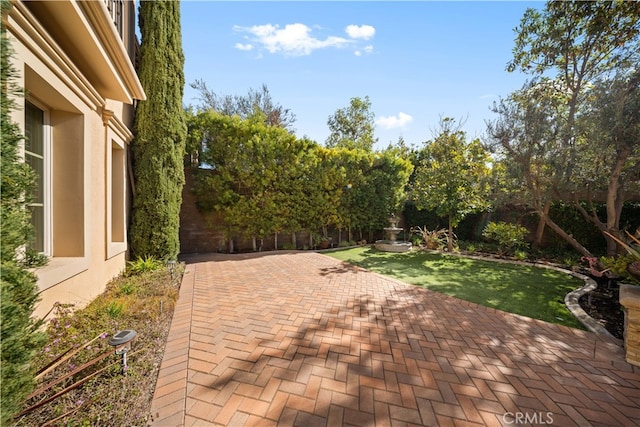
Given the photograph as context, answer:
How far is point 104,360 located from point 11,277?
163cm

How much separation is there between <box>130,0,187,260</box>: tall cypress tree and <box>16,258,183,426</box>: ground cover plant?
2131 millimetres

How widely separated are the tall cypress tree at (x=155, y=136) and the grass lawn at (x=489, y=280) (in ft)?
19.7

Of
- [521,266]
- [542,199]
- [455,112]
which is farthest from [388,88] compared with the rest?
[521,266]

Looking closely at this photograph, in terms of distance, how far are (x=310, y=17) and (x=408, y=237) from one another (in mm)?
10989

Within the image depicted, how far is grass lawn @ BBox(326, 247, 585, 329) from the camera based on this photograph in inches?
177

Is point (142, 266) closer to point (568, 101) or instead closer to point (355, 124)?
point (568, 101)

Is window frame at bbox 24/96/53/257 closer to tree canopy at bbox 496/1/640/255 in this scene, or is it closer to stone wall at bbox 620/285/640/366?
stone wall at bbox 620/285/640/366

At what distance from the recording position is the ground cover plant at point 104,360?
6.14ft

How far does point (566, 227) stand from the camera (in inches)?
380

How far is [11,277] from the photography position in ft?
4.58

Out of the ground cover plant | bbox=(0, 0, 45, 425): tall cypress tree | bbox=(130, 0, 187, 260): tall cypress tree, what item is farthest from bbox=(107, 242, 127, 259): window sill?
bbox=(0, 0, 45, 425): tall cypress tree

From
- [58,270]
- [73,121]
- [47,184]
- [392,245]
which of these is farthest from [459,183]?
[47,184]

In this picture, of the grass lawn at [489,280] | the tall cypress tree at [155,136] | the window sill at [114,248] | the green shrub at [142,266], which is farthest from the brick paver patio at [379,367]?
the tall cypress tree at [155,136]

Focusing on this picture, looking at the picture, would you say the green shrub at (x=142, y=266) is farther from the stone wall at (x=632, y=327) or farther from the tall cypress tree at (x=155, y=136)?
the stone wall at (x=632, y=327)
